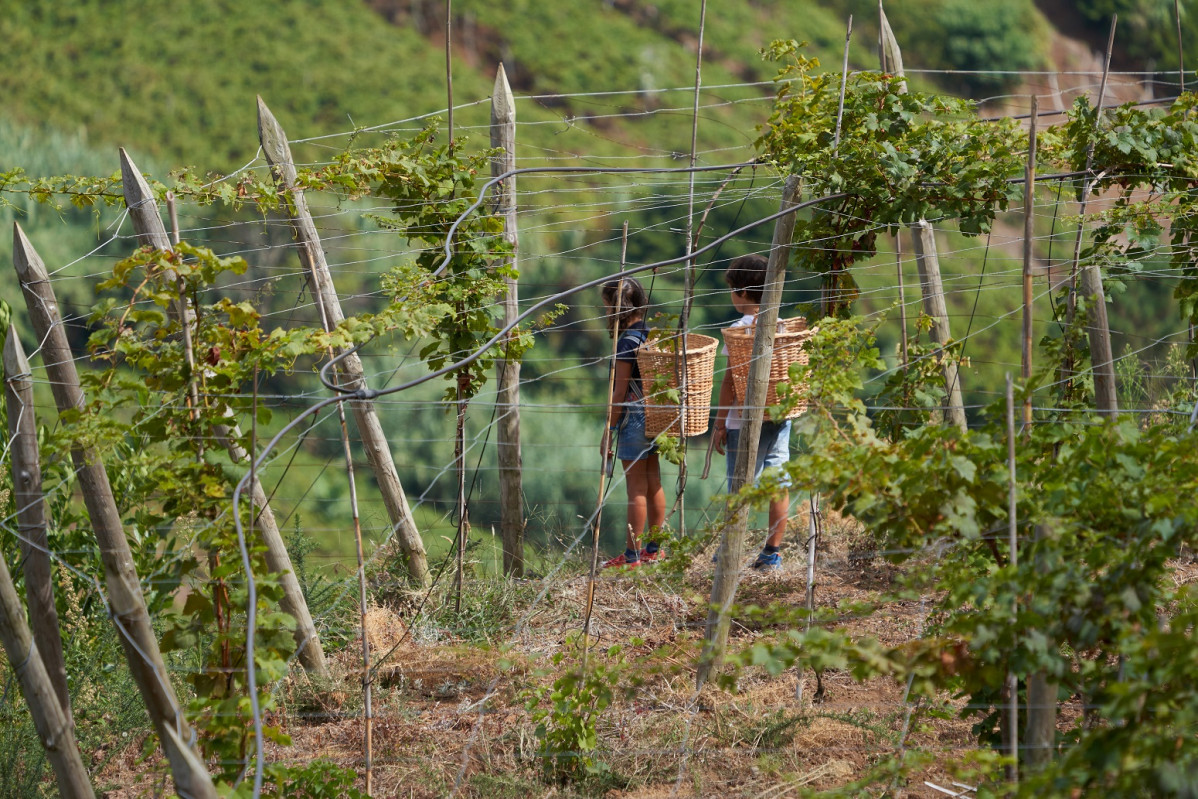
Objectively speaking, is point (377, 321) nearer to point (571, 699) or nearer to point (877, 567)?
point (571, 699)

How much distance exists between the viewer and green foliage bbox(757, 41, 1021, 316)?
2795mm

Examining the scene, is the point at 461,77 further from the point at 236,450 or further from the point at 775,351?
the point at 236,450

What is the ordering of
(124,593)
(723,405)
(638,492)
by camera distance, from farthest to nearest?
(638,492) → (723,405) → (124,593)

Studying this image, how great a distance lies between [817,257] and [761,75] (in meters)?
15.3

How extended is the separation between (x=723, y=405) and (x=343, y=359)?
1447 mm

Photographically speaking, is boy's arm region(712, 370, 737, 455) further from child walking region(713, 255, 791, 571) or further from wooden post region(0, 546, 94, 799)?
wooden post region(0, 546, 94, 799)

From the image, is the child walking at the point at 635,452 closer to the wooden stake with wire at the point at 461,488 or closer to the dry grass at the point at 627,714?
the dry grass at the point at 627,714

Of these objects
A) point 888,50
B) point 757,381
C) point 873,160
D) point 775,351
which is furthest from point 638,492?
point 888,50

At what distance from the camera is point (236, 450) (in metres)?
2.33

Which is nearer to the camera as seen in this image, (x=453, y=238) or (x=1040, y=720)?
(x=1040, y=720)

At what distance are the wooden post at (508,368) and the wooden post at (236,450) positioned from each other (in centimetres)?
79

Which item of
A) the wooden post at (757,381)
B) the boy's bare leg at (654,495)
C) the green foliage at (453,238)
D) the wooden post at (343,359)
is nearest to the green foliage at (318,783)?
the wooden post at (343,359)

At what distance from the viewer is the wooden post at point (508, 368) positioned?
3461 millimetres

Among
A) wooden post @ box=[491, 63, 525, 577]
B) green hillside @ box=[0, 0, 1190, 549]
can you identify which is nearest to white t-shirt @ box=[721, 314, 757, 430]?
wooden post @ box=[491, 63, 525, 577]
